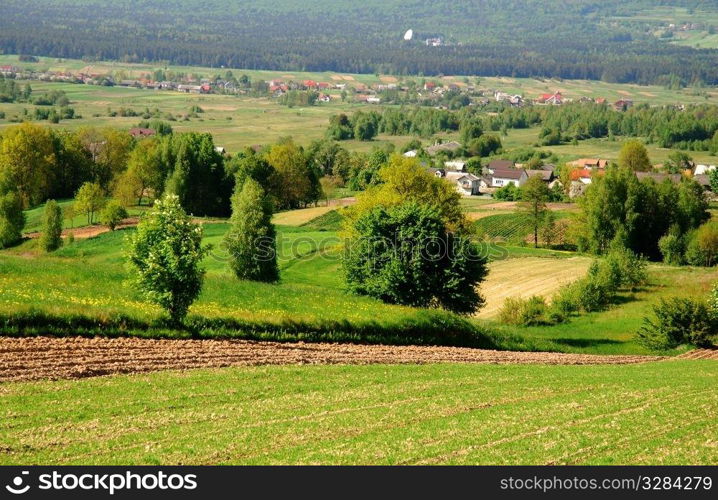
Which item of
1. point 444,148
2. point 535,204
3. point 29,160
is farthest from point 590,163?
point 29,160

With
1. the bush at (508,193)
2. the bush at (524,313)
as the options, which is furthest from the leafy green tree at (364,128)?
the bush at (524,313)

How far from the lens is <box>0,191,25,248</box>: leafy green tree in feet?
234

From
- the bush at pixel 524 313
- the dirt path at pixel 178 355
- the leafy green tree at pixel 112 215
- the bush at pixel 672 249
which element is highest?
the dirt path at pixel 178 355

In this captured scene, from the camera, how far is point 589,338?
4803cm

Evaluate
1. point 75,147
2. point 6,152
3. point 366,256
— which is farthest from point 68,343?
point 75,147

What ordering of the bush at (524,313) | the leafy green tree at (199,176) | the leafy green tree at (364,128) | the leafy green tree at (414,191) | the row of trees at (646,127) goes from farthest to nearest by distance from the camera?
the leafy green tree at (364,128) < the row of trees at (646,127) < the leafy green tree at (199,176) < the leafy green tree at (414,191) < the bush at (524,313)

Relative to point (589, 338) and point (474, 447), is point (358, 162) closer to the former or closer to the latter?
point (589, 338)

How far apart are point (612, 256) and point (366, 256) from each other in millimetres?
21486

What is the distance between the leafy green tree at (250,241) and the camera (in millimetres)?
54156

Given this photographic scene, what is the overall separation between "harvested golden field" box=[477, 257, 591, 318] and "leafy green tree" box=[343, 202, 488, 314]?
8707mm

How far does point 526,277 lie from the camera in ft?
215

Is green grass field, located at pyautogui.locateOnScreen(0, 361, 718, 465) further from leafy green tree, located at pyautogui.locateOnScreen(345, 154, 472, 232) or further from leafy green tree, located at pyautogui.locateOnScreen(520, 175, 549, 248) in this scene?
leafy green tree, located at pyautogui.locateOnScreen(520, 175, 549, 248)

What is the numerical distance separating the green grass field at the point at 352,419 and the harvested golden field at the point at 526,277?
2945cm
